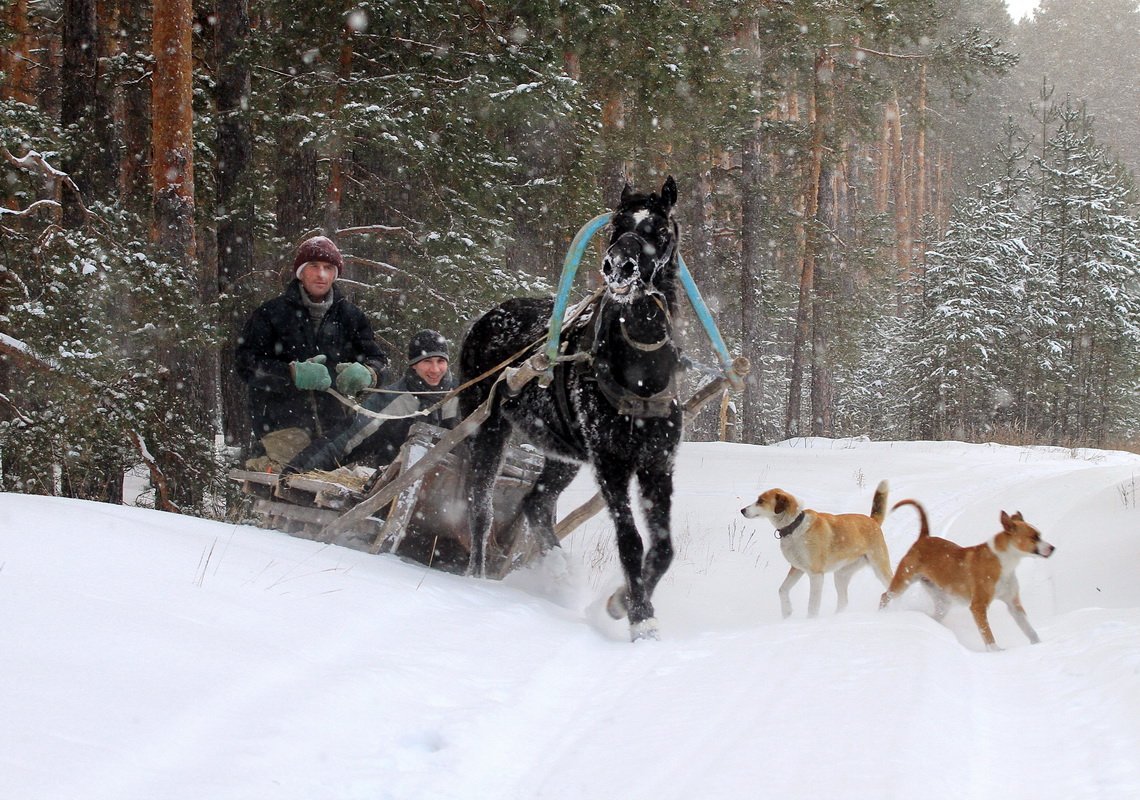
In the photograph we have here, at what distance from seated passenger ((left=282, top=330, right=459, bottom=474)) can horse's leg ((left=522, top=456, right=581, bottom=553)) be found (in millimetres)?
826

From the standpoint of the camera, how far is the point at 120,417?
7992mm

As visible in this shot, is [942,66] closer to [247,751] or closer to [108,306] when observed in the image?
[108,306]

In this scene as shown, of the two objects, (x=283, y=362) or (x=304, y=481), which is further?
(x=283, y=362)

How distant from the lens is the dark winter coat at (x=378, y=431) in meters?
5.55

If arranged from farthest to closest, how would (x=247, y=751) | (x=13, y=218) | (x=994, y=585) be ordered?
(x=13, y=218)
(x=994, y=585)
(x=247, y=751)

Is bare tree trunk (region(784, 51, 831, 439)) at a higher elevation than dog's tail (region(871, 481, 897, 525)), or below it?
higher

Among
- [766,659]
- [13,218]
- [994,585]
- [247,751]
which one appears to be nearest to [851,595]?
[994,585]

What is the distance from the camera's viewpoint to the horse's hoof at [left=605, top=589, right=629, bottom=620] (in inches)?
170

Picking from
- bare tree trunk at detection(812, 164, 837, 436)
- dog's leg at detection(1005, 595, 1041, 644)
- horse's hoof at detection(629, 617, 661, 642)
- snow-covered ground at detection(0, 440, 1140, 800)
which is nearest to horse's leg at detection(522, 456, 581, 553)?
snow-covered ground at detection(0, 440, 1140, 800)

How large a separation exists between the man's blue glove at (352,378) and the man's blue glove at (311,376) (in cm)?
17

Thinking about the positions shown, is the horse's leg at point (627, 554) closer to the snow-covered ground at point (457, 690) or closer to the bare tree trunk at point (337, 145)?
the snow-covered ground at point (457, 690)

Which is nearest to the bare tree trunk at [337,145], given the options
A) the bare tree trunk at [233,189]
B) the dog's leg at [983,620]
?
the bare tree trunk at [233,189]

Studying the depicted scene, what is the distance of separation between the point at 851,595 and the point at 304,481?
12.8 feet

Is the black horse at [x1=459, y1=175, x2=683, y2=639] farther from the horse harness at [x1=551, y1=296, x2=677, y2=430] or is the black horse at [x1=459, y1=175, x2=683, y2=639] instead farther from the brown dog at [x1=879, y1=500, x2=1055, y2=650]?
the brown dog at [x1=879, y1=500, x2=1055, y2=650]
